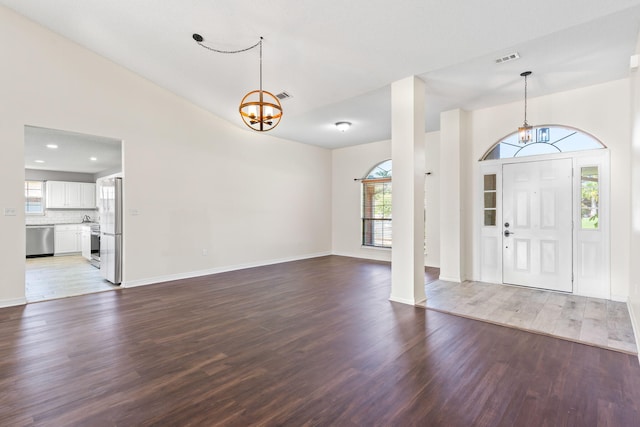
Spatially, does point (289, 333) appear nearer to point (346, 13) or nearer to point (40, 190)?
point (346, 13)

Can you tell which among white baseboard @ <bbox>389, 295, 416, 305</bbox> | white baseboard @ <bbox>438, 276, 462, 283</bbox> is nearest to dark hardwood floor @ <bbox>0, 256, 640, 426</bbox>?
white baseboard @ <bbox>389, 295, 416, 305</bbox>

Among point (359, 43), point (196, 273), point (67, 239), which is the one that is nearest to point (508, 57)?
point (359, 43)

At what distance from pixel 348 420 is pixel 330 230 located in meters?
7.30

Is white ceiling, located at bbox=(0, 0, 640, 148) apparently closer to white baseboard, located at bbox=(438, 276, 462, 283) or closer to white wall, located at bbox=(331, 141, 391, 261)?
white wall, located at bbox=(331, 141, 391, 261)

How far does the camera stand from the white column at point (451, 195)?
5.45 m

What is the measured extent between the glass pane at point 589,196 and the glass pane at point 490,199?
119cm

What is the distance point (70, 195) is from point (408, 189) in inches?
408

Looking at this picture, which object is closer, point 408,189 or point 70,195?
point 408,189

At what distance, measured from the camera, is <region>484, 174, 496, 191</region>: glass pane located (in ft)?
17.8

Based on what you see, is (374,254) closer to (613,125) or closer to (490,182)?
(490,182)

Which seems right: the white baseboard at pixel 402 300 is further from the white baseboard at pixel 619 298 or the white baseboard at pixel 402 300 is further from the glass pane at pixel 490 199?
the white baseboard at pixel 619 298

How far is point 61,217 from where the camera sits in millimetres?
9516

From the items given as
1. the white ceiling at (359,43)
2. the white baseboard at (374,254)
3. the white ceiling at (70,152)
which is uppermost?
the white ceiling at (359,43)

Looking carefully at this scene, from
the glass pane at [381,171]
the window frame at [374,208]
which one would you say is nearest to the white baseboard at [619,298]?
the window frame at [374,208]
